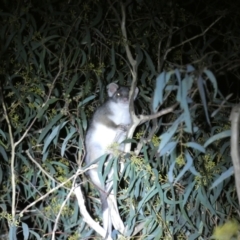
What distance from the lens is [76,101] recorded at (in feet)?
12.2

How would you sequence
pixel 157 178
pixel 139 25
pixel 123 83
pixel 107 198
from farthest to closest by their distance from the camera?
pixel 123 83 → pixel 139 25 → pixel 107 198 → pixel 157 178

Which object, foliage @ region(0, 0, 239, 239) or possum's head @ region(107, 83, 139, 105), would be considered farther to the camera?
possum's head @ region(107, 83, 139, 105)

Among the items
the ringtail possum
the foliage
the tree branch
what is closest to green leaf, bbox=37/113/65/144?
the foliage

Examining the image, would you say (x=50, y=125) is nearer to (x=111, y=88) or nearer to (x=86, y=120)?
(x=86, y=120)

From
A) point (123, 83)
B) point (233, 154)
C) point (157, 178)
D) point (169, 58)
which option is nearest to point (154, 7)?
point (169, 58)

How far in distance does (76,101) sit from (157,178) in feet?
3.14

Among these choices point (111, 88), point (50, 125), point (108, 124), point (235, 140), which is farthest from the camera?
point (108, 124)

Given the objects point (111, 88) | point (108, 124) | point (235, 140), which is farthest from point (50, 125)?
point (235, 140)

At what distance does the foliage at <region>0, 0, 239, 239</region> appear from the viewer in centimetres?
334

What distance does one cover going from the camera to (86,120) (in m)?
3.58

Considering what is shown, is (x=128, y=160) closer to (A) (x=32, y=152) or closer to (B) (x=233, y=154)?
(A) (x=32, y=152)

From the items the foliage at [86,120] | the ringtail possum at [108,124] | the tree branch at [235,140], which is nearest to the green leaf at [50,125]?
the foliage at [86,120]

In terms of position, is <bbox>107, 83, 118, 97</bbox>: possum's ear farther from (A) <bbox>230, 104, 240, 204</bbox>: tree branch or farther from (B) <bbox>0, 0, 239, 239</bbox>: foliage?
(A) <bbox>230, 104, 240, 204</bbox>: tree branch

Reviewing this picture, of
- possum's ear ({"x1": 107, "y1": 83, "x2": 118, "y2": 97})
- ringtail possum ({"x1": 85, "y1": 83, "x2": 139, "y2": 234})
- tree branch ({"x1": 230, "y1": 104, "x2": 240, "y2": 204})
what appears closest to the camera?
tree branch ({"x1": 230, "y1": 104, "x2": 240, "y2": 204})
